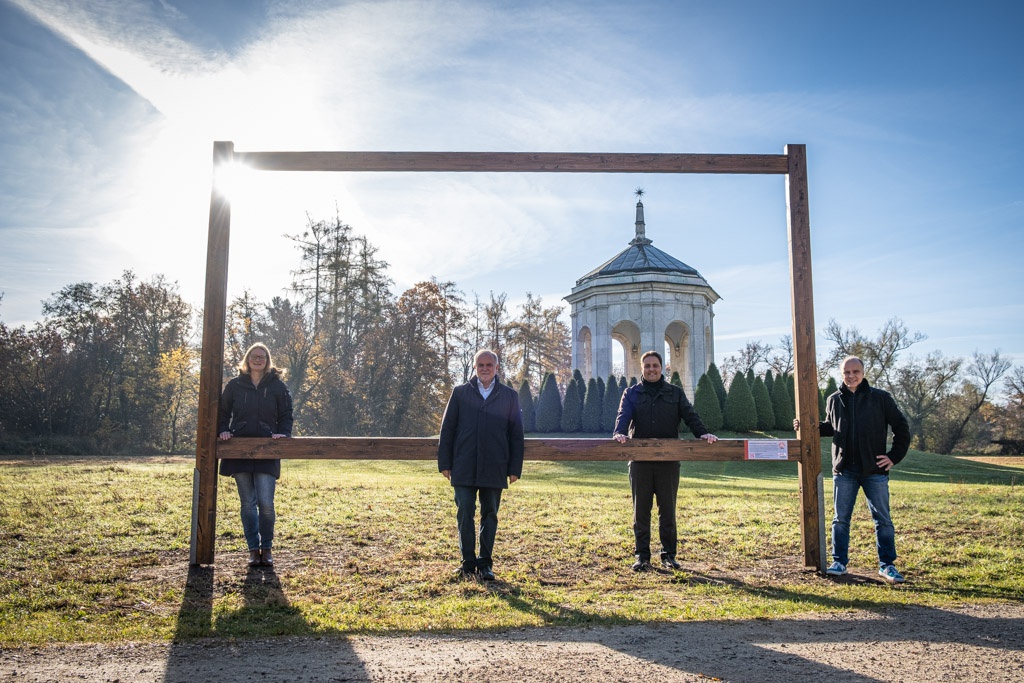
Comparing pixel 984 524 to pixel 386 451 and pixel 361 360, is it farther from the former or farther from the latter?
pixel 361 360

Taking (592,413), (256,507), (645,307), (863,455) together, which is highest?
(645,307)

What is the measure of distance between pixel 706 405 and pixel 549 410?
7.05 metres

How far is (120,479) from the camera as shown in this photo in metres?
13.3

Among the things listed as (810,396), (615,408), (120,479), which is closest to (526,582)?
(810,396)

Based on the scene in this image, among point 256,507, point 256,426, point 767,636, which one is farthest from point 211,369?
point 767,636

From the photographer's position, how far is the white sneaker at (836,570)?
6324 millimetres

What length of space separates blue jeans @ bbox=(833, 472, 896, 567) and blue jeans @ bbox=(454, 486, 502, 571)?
2.92 metres

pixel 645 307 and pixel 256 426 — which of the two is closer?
pixel 256 426

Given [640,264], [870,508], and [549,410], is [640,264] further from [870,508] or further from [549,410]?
[870,508]

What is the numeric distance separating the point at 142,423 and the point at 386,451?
108ft

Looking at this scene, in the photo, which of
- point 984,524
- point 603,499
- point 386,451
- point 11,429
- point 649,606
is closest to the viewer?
point 649,606

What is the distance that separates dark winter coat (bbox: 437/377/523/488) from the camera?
6.18 m

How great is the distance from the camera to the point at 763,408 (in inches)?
1261

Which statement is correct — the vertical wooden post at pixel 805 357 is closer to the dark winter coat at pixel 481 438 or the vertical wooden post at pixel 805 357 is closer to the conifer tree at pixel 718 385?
the dark winter coat at pixel 481 438
